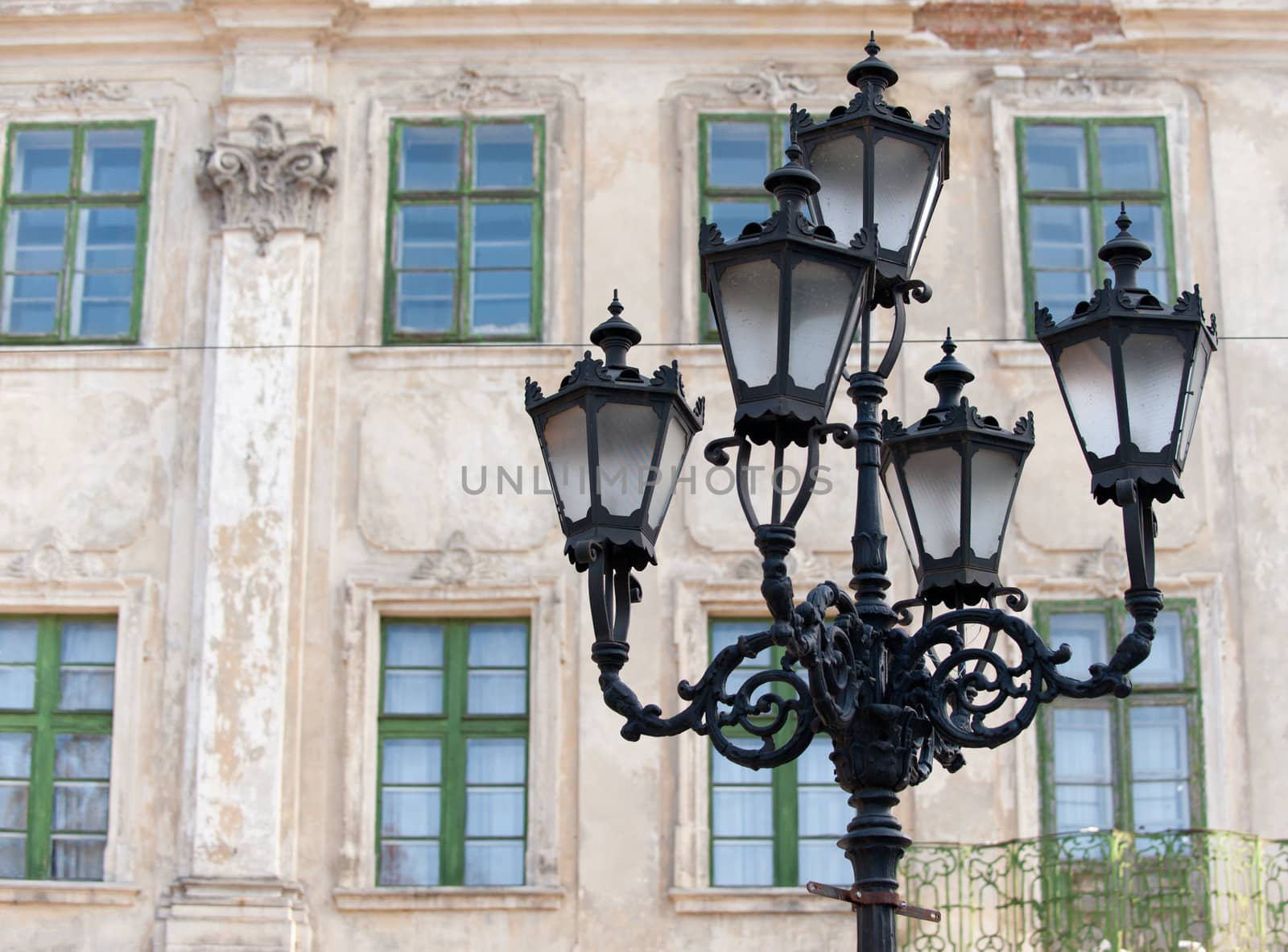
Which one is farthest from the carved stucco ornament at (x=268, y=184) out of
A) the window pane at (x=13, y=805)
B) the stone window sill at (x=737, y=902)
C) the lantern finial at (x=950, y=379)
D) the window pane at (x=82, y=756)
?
the lantern finial at (x=950, y=379)

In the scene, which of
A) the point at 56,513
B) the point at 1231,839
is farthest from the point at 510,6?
the point at 1231,839

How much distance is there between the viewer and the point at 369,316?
14.6 meters

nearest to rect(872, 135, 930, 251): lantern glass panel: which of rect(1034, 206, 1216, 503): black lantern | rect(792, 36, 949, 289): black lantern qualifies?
rect(792, 36, 949, 289): black lantern

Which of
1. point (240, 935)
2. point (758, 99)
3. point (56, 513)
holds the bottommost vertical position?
point (240, 935)

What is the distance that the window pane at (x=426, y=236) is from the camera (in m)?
14.8

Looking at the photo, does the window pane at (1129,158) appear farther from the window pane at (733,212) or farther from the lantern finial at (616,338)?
the lantern finial at (616,338)

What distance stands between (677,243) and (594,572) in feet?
26.4

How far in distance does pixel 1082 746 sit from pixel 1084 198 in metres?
3.77

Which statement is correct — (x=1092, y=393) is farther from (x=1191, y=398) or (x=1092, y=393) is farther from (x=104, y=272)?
(x=104, y=272)

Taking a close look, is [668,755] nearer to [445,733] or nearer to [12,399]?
[445,733]

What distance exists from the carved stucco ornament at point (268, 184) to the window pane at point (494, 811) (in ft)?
12.9

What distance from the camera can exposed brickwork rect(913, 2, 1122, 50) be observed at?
1502 centimetres

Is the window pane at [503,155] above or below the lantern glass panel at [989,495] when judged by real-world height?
above

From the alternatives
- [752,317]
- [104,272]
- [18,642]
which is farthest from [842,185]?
[104,272]
